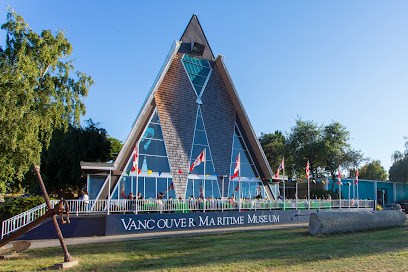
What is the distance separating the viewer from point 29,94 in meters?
18.5

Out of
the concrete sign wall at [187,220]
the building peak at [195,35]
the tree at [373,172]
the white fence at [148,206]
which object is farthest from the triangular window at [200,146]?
the tree at [373,172]

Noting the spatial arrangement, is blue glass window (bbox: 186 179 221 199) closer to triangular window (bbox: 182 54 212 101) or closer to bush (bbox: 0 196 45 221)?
triangular window (bbox: 182 54 212 101)

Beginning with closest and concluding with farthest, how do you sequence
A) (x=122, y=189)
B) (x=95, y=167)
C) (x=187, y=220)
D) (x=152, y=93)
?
(x=187, y=220) → (x=95, y=167) → (x=122, y=189) → (x=152, y=93)

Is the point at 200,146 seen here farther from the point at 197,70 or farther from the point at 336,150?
the point at 336,150

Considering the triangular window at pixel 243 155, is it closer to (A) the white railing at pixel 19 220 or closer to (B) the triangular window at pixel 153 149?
(B) the triangular window at pixel 153 149

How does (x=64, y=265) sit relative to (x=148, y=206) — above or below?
below

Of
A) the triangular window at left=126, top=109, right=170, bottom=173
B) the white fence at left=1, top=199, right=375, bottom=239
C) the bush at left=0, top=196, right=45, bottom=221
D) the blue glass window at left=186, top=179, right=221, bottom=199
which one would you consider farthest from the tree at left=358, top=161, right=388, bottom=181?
the bush at left=0, top=196, right=45, bottom=221

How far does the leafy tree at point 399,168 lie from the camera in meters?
51.1

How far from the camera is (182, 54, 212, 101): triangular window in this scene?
93.5 ft

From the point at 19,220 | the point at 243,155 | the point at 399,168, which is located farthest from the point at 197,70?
the point at 399,168

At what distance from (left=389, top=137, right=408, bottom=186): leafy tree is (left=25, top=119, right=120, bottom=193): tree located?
41.2 metres

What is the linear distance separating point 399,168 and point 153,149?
4133 cm

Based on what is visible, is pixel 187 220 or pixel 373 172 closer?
pixel 187 220

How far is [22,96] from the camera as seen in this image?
727 inches
